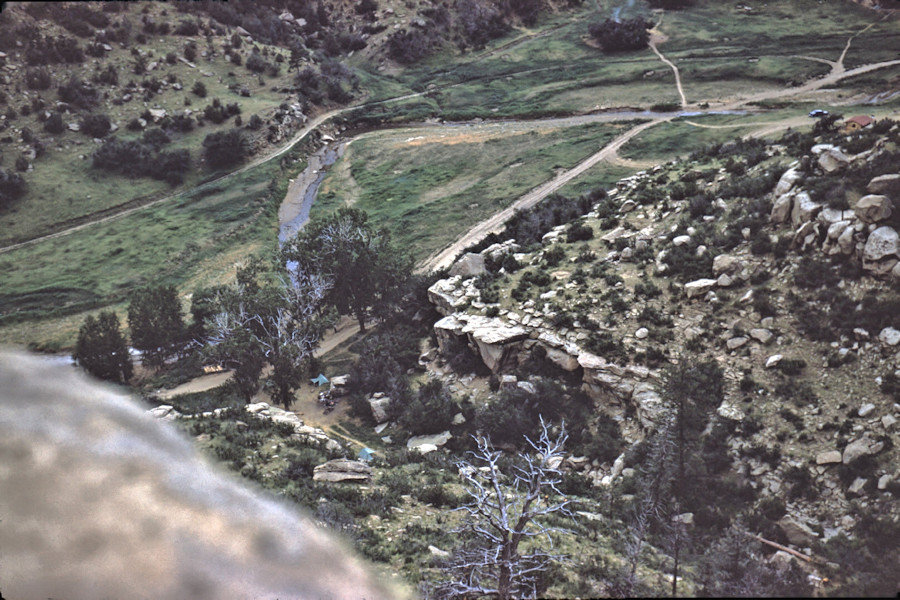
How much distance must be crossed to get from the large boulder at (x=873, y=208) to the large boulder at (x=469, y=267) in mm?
26184

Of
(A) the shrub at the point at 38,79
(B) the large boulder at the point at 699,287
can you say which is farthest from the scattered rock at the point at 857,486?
(A) the shrub at the point at 38,79

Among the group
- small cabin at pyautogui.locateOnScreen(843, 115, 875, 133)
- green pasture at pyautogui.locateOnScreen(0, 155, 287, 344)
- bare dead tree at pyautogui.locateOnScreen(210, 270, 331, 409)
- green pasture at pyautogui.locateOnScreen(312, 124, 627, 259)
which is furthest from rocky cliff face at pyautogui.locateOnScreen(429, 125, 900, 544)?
green pasture at pyautogui.locateOnScreen(0, 155, 287, 344)

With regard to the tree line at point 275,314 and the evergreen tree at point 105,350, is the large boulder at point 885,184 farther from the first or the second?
the evergreen tree at point 105,350

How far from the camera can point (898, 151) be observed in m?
29.7

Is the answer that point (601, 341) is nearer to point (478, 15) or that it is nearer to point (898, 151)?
point (898, 151)

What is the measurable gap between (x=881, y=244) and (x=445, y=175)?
205 ft

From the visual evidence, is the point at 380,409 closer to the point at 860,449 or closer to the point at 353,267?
the point at 353,267

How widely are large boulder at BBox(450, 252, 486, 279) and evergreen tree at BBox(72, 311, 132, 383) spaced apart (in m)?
27.4

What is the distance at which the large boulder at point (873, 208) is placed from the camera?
27094 mm

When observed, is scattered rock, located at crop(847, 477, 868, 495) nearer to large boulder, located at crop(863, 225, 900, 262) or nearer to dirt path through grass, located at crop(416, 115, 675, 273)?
large boulder, located at crop(863, 225, 900, 262)

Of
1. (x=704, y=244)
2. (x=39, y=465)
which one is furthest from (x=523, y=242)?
(x=39, y=465)

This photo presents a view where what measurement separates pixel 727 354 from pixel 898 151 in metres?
13.6

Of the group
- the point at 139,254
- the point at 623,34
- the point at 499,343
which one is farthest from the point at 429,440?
the point at 623,34

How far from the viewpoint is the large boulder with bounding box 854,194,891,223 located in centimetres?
2709
